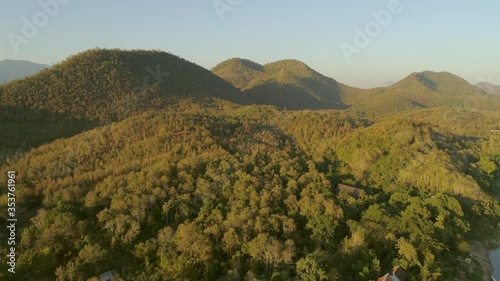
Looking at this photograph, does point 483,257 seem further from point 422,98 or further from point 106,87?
point 422,98

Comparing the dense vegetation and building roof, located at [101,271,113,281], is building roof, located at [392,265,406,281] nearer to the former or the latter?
the dense vegetation

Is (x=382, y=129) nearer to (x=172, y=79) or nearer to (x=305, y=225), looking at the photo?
(x=305, y=225)

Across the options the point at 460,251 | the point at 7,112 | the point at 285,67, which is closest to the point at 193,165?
the point at 460,251

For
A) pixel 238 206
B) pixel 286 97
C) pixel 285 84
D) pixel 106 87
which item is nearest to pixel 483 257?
pixel 238 206

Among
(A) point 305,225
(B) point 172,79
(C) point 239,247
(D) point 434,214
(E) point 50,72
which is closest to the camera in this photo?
(C) point 239,247

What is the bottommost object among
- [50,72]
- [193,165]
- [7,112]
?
[193,165]

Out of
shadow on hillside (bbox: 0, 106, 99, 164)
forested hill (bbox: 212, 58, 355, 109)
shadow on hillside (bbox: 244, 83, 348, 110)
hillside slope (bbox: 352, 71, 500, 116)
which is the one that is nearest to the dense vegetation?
shadow on hillside (bbox: 0, 106, 99, 164)

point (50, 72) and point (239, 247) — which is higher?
point (50, 72)
